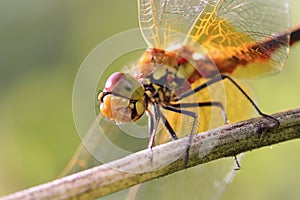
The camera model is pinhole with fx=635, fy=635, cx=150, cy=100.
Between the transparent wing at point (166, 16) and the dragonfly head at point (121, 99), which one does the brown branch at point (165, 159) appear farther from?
the transparent wing at point (166, 16)

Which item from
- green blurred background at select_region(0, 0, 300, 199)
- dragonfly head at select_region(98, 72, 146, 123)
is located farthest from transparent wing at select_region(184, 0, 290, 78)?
green blurred background at select_region(0, 0, 300, 199)

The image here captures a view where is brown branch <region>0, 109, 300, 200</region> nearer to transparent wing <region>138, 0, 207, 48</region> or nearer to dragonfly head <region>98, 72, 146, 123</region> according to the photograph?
dragonfly head <region>98, 72, 146, 123</region>

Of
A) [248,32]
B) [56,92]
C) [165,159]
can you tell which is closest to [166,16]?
[248,32]

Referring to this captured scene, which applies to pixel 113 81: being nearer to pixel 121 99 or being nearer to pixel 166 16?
pixel 121 99

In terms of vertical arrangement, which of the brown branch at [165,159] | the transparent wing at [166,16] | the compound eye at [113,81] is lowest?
the brown branch at [165,159]

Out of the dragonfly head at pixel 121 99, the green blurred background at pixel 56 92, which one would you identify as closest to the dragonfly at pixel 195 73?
the dragonfly head at pixel 121 99

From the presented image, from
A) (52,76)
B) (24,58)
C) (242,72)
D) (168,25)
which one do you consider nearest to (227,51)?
(242,72)

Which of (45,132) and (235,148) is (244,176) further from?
(235,148)
